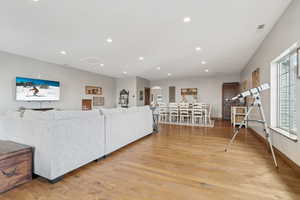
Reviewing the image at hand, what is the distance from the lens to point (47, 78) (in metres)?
5.51

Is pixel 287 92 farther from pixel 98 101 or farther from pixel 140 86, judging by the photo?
pixel 98 101

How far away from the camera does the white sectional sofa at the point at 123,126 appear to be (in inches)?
104

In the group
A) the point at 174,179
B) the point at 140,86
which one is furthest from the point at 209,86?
the point at 174,179

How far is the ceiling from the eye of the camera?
2285 millimetres

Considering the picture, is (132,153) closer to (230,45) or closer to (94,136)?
(94,136)

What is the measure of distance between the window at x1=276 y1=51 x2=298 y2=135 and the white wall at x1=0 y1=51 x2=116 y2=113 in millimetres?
6035

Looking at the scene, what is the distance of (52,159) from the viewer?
5.71ft

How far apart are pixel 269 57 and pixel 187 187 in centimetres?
351

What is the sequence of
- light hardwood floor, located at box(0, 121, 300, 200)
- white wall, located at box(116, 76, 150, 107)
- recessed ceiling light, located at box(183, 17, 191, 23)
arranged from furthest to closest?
white wall, located at box(116, 76, 150, 107)
recessed ceiling light, located at box(183, 17, 191, 23)
light hardwood floor, located at box(0, 121, 300, 200)

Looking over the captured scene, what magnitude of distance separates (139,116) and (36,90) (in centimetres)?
428

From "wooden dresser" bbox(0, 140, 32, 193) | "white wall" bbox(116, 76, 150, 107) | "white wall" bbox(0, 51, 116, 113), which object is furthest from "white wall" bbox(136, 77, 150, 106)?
"wooden dresser" bbox(0, 140, 32, 193)

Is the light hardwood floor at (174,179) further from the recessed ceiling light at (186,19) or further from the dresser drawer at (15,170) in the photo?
the recessed ceiling light at (186,19)

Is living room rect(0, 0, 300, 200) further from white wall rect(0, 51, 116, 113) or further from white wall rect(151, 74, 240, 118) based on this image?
white wall rect(151, 74, 240, 118)

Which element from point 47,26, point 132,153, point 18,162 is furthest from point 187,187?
point 47,26
